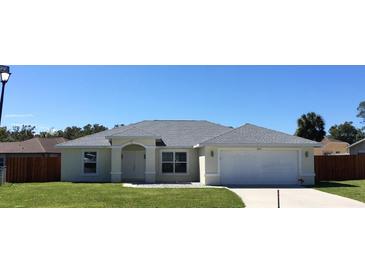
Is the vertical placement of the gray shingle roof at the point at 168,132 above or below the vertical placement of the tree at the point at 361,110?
below

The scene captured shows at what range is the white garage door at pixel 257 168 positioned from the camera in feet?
66.6

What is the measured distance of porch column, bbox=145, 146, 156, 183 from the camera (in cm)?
2228

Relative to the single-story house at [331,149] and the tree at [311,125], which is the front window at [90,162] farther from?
the single-story house at [331,149]

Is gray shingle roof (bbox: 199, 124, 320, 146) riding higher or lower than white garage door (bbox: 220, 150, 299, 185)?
higher

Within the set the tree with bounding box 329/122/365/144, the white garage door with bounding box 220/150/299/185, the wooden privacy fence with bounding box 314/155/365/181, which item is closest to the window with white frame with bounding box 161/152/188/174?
the white garage door with bounding box 220/150/299/185

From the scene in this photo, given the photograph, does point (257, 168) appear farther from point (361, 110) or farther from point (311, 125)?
point (361, 110)

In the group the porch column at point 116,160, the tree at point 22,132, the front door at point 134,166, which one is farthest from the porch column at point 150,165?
the tree at point 22,132

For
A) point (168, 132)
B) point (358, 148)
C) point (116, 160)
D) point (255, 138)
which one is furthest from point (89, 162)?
point (358, 148)

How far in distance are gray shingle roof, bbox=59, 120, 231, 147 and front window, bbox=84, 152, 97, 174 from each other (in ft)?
2.27

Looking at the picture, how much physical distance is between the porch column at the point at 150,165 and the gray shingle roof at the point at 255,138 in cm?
358

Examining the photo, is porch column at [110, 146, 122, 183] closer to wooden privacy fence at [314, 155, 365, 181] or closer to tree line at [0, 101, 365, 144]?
wooden privacy fence at [314, 155, 365, 181]
